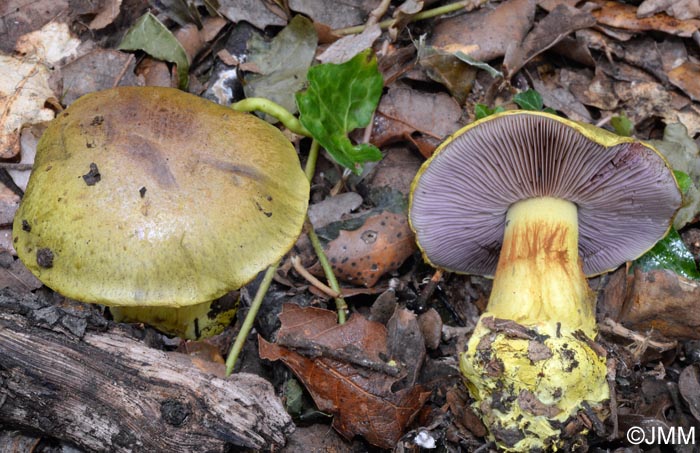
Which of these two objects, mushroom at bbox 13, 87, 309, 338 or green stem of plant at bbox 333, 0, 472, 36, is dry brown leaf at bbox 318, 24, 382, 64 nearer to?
green stem of plant at bbox 333, 0, 472, 36

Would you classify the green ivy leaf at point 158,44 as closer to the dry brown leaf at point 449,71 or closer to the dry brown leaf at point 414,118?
the dry brown leaf at point 414,118

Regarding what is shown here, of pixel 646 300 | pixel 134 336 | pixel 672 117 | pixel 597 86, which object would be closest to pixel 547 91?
pixel 597 86

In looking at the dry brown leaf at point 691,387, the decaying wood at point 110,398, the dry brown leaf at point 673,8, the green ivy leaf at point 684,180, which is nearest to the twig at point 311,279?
the decaying wood at point 110,398

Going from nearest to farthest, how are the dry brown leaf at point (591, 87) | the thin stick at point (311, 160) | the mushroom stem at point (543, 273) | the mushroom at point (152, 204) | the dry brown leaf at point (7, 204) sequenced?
the mushroom at point (152, 204) < the mushroom stem at point (543, 273) < the dry brown leaf at point (7, 204) < the thin stick at point (311, 160) < the dry brown leaf at point (591, 87)

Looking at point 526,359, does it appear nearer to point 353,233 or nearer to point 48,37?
point 353,233

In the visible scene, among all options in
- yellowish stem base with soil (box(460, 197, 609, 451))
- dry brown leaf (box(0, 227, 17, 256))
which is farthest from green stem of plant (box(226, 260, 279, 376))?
dry brown leaf (box(0, 227, 17, 256))
